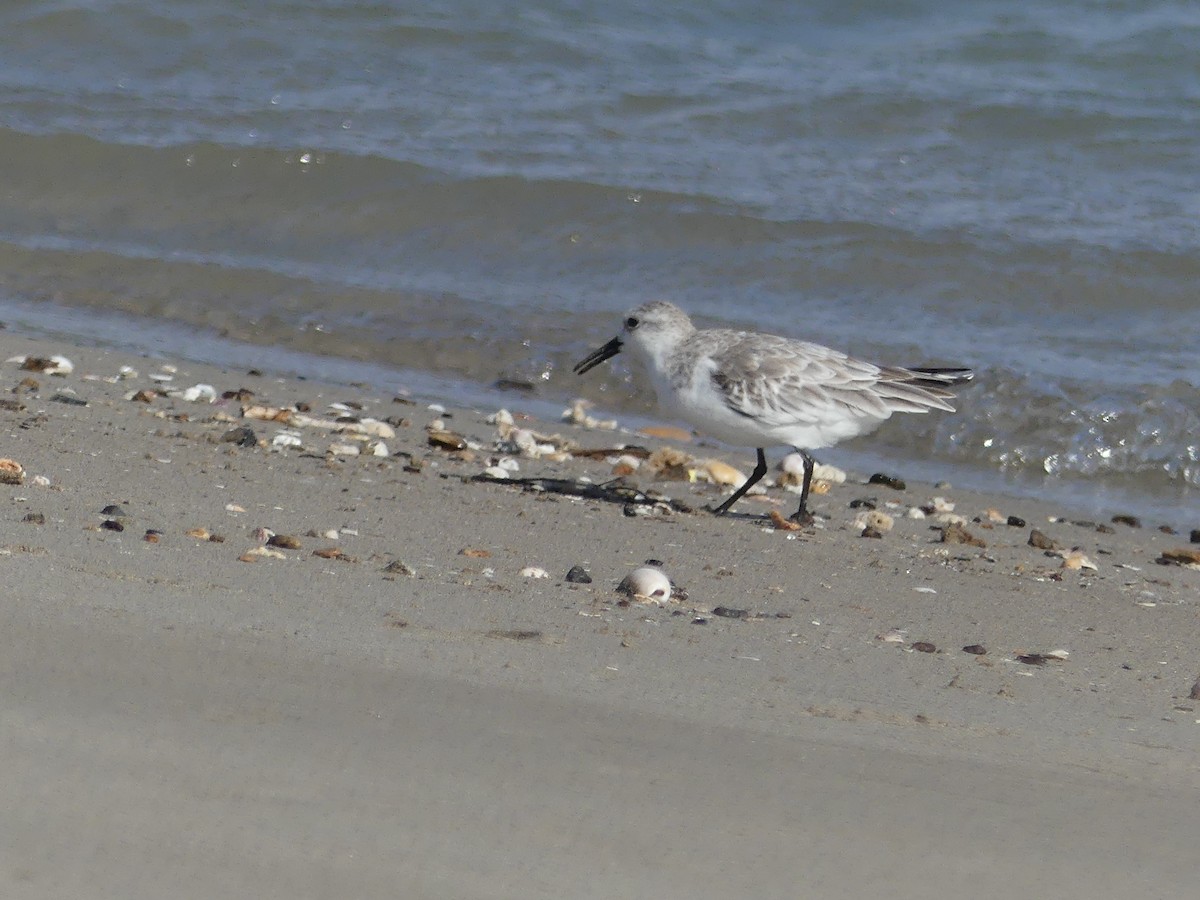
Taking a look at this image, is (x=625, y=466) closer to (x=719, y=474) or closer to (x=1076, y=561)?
(x=719, y=474)

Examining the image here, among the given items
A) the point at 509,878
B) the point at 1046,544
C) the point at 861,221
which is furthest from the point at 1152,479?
the point at 509,878

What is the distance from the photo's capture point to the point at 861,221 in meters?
9.88

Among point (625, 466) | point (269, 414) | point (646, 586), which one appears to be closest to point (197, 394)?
point (269, 414)

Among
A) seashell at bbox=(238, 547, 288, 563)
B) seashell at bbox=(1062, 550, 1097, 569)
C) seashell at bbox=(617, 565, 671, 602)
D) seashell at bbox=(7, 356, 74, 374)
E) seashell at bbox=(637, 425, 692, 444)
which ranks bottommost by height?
seashell at bbox=(637, 425, 692, 444)

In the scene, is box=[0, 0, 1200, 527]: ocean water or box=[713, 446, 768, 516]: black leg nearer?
box=[713, 446, 768, 516]: black leg

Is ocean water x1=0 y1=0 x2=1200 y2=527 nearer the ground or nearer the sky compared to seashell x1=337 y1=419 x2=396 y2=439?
nearer the sky

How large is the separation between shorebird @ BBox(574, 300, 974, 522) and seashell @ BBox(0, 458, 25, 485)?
223cm

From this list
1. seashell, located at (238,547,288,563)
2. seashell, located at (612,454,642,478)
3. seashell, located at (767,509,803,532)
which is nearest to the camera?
seashell, located at (238,547,288,563)

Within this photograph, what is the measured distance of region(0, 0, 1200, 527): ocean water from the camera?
7973 millimetres

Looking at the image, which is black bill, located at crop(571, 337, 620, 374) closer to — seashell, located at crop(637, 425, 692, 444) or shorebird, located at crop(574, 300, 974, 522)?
shorebird, located at crop(574, 300, 974, 522)

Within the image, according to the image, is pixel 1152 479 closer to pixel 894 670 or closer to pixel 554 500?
pixel 554 500

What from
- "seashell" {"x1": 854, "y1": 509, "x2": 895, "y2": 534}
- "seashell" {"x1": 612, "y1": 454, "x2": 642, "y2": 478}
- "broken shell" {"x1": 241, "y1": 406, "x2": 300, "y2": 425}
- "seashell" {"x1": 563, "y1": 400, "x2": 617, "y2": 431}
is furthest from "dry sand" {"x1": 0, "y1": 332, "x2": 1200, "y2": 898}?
"seashell" {"x1": 563, "y1": 400, "x2": 617, "y2": 431}

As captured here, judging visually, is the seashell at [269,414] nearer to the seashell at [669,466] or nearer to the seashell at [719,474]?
the seashell at [669,466]

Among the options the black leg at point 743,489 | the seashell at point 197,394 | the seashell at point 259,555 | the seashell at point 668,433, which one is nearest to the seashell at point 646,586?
the seashell at point 259,555
